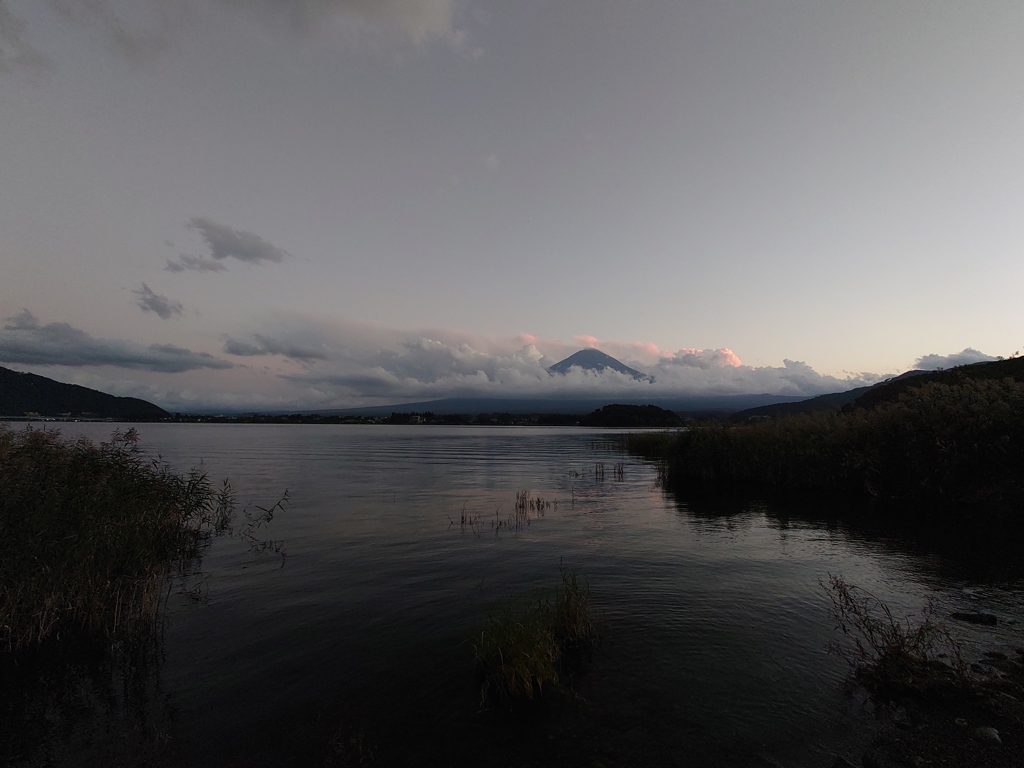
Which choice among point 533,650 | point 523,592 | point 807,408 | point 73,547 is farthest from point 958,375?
point 807,408

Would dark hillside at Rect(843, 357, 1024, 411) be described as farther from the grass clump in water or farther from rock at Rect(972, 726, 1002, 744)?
the grass clump in water

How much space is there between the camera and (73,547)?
1376cm

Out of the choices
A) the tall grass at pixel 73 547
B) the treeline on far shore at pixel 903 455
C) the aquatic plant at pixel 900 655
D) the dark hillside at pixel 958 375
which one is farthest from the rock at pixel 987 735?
the dark hillside at pixel 958 375

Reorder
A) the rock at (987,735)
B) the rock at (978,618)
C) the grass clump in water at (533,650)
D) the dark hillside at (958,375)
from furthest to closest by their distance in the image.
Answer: the dark hillside at (958,375) < the rock at (978,618) < the grass clump in water at (533,650) < the rock at (987,735)

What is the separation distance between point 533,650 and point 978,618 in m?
12.6

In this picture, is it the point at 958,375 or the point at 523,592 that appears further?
the point at 958,375

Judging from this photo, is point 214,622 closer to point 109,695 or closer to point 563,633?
point 109,695

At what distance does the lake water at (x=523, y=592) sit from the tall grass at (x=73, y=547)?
1510 millimetres

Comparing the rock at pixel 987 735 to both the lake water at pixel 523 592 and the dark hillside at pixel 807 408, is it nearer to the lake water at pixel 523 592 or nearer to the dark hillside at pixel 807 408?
the lake water at pixel 523 592

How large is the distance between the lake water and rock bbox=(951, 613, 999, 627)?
297mm

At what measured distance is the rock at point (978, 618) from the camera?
510 inches

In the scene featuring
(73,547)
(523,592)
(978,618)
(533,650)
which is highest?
(73,547)

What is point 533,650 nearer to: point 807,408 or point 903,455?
point 903,455

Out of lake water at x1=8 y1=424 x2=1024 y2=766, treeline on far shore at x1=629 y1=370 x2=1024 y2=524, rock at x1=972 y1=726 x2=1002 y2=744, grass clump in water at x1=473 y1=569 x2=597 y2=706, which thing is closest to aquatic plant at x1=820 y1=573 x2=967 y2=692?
lake water at x1=8 y1=424 x2=1024 y2=766
